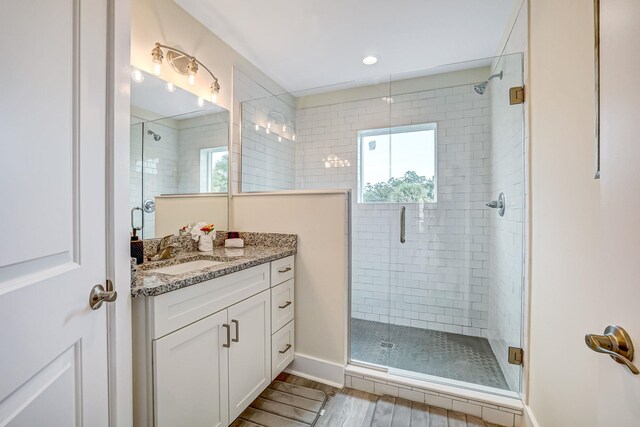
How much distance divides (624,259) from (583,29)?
920 mm

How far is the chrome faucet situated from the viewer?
5.31 feet

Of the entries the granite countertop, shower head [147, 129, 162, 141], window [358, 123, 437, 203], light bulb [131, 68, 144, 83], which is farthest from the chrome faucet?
window [358, 123, 437, 203]

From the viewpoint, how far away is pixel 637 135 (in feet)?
1.54

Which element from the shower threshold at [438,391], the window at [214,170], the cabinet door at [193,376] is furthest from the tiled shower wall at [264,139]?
the shower threshold at [438,391]

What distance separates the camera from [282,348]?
187 cm

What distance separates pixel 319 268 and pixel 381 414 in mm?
930

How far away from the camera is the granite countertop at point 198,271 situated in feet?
3.40

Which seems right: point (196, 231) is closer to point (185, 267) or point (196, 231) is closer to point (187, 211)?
point (187, 211)

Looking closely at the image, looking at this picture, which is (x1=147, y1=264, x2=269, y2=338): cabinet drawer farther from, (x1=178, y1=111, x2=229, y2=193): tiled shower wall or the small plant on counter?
(x1=178, y1=111, x2=229, y2=193): tiled shower wall

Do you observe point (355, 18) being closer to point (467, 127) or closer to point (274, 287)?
point (467, 127)

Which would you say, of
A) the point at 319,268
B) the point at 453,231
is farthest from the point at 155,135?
the point at 453,231

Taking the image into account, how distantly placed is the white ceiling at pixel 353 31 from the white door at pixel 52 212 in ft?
4.58

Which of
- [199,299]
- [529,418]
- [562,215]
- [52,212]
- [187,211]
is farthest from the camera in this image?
[187,211]

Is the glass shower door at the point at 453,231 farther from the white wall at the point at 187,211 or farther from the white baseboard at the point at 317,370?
the white wall at the point at 187,211
